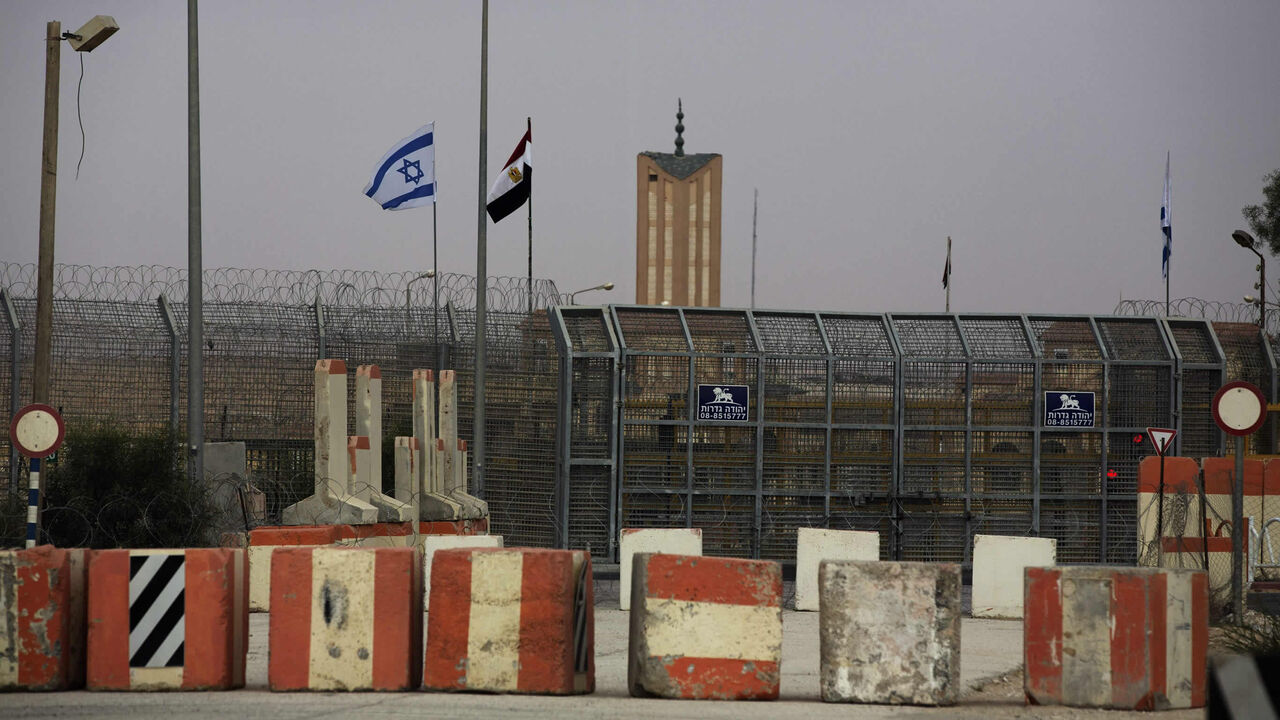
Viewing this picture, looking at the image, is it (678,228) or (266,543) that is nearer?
(266,543)

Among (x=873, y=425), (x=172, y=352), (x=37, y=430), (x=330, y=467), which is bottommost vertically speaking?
(x=330, y=467)

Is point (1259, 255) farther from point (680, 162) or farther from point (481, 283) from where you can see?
point (680, 162)

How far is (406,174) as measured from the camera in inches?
950

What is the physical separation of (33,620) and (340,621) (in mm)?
1944

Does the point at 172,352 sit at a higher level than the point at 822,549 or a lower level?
higher

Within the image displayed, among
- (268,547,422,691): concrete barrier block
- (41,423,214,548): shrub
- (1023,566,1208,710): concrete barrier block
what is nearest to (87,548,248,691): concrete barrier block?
(268,547,422,691): concrete barrier block

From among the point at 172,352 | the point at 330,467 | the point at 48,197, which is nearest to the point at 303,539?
the point at 330,467

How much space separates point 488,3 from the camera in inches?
878

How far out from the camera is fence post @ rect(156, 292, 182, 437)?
72.3 feet

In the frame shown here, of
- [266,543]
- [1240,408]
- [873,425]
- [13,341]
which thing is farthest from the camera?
[873,425]

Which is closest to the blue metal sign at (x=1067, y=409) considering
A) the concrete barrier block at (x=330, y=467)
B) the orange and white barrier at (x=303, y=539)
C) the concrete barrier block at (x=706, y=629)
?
the orange and white barrier at (x=303, y=539)

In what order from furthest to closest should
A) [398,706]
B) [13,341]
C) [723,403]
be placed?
[723,403] < [13,341] < [398,706]

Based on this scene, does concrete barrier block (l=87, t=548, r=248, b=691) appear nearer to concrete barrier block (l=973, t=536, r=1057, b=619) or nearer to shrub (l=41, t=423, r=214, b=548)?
shrub (l=41, t=423, r=214, b=548)

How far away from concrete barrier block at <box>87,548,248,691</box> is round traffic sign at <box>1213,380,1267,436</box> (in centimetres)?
892
